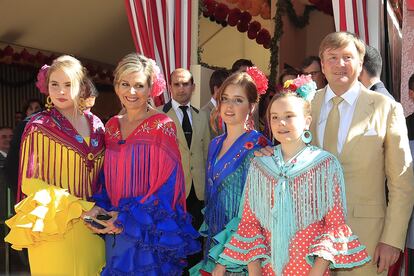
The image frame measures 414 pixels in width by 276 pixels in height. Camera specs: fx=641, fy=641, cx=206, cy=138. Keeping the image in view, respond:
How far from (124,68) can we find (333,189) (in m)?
1.37

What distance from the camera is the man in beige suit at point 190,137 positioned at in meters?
4.97

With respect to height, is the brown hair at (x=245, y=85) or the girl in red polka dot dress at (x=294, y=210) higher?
the brown hair at (x=245, y=85)

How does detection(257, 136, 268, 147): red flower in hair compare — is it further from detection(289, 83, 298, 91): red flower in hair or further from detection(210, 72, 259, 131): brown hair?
detection(289, 83, 298, 91): red flower in hair

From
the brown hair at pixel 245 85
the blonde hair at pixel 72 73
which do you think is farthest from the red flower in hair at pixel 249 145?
the blonde hair at pixel 72 73

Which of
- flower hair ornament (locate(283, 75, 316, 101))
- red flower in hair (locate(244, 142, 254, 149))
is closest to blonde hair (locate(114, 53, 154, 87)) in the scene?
red flower in hair (locate(244, 142, 254, 149))

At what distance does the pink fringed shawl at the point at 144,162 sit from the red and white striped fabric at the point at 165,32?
2.54 metres

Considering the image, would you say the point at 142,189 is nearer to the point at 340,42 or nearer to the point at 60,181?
the point at 60,181

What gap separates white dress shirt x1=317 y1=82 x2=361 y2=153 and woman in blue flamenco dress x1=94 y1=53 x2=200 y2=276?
82cm

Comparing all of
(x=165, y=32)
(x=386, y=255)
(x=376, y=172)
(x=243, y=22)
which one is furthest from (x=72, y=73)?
(x=243, y=22)

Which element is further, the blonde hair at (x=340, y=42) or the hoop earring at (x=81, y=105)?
the hoop earring at (x=81, y=105)

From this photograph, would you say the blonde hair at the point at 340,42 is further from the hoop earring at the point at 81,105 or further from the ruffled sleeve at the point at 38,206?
the ruffled sleeve at the point at 38,206

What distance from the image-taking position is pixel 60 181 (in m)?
3.54

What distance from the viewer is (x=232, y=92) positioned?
3.57m

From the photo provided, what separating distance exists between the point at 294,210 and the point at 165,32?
3.56 meters
